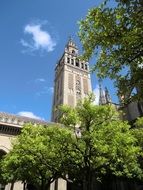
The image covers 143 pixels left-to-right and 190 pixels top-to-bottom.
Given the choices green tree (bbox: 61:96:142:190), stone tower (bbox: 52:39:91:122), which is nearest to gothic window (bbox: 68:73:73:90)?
stone tower (bbox: 52:39:91:122)

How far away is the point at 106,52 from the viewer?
30.8 ft

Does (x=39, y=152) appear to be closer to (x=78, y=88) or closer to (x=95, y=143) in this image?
(x=95, y=143)

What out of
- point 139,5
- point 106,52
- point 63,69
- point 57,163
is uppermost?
point 63,69

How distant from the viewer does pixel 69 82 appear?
71.6 metres

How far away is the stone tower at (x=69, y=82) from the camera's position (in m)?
67.5

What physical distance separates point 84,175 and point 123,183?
15931 mm

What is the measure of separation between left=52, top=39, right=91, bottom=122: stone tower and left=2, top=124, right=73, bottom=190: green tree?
45.0m

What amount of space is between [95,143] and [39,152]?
4423mm

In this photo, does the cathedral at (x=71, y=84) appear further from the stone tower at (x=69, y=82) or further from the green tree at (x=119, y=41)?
the green tree at (x=119, y=41)

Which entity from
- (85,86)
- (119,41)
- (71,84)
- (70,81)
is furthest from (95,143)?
(85,86)

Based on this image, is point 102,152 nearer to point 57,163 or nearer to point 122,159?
point 122,159

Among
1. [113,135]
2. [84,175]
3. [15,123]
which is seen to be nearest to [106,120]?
[113,135]

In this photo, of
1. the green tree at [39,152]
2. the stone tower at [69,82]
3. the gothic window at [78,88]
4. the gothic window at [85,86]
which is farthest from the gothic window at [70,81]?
the green tree at [39,152]

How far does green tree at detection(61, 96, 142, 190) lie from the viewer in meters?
15.2
